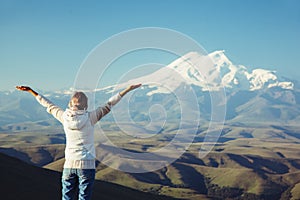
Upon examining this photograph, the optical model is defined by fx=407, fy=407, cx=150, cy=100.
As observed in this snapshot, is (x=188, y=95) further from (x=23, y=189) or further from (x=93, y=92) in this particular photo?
(x=23, y=189)

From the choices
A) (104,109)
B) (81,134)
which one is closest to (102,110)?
(104,109)

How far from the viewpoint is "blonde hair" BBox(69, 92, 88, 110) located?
1034cm

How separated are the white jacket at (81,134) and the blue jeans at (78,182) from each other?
0.16 meters

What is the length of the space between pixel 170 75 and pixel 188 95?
2.76 m

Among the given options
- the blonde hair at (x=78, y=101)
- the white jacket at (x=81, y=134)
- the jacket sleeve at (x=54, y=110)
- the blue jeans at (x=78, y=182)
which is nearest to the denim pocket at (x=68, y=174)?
the blue jeans at (x=78, y=182)

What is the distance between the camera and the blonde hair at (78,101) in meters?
10.3

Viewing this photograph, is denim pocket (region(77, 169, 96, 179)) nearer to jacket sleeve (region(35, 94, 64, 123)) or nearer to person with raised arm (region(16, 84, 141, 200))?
person with raised arm (region(16, 84, 141, 200))

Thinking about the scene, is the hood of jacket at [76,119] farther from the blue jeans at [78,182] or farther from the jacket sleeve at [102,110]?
the blue jeans at [78,182]

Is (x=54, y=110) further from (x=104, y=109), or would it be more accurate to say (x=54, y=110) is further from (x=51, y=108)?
(x=104, y=109)

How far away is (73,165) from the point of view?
10320mm

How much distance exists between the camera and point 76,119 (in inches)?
405

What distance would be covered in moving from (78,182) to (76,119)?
1.76 meters

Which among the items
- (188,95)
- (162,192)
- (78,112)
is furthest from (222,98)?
(162,192)

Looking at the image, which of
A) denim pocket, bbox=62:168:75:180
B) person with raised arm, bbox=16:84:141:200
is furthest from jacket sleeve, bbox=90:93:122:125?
denim pocket, bbox=62:168:75:180
